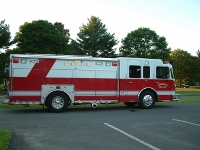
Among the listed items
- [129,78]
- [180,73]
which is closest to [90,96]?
[129,78]

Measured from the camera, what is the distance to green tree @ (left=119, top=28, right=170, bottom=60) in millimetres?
51969

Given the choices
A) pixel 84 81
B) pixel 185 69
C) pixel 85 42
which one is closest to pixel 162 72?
pixel 84 81

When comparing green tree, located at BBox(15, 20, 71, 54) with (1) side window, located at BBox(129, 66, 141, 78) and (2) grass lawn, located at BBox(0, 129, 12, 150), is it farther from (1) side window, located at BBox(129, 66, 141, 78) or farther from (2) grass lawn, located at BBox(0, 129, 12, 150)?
(2) grass lawn, located at BBox(0, 129, 12, 150)

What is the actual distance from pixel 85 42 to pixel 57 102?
3726 centimetres

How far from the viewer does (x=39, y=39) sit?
4056 cm

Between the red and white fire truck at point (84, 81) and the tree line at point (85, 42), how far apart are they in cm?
2275

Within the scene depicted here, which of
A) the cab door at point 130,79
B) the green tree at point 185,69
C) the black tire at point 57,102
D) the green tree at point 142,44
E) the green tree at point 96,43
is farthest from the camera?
the green tree at point 185,69

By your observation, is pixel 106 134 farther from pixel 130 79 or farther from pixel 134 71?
pixel 134 71

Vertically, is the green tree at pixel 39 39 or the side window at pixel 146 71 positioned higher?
the green tree at pixel 39 39

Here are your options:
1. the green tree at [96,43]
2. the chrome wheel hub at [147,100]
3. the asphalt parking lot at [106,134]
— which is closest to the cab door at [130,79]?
the chrome wheel hub at [147,100]

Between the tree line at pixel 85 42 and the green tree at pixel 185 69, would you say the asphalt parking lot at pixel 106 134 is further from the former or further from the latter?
the green tree at pixel 185 69

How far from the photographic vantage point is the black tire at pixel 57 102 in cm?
1270

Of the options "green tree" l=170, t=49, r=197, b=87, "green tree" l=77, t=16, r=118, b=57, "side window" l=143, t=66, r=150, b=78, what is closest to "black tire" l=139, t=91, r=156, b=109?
"side window" l=143, t=66, r=150, b=78

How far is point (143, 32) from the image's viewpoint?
175 ft
